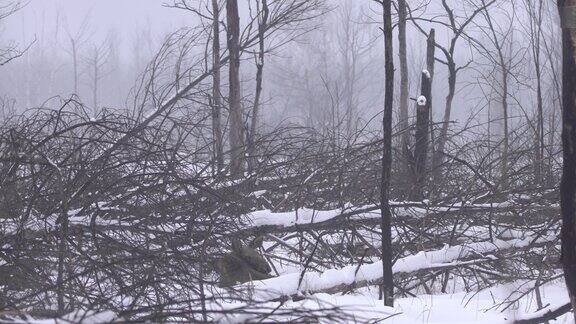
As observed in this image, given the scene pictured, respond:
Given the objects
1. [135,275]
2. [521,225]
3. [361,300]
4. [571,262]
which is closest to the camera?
[571,262]

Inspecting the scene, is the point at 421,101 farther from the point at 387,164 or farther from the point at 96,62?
the point at 96,62

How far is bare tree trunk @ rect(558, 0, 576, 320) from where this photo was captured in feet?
9.07

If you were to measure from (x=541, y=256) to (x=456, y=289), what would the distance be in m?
1.32

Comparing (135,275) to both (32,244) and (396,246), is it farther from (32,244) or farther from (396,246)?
(396,246)

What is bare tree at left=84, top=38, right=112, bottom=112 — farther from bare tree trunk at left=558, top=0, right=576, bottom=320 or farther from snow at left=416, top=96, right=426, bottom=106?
bare tree trunk at left=558, top=0, right=576, bottom=320

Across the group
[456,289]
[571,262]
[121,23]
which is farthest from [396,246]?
[121,23]

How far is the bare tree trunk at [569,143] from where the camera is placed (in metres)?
2.77

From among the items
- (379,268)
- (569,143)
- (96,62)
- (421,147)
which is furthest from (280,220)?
(96,62)

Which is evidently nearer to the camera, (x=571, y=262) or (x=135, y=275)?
(x=571, y=262)

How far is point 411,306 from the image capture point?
5.69 meters

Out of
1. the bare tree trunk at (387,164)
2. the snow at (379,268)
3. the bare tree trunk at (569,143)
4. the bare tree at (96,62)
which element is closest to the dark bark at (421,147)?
the snow at (379,268)

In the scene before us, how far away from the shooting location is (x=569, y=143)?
2.82 meters

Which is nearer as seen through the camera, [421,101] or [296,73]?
[421,101]

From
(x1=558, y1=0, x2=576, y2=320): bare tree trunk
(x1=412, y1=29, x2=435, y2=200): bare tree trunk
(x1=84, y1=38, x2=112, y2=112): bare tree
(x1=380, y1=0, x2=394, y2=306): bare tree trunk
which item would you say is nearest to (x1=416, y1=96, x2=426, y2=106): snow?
(x1=412, y1=29, x2=435, y2=200): bare tree trunk
